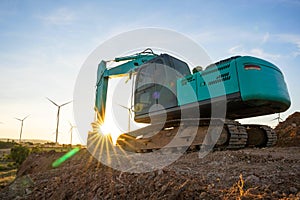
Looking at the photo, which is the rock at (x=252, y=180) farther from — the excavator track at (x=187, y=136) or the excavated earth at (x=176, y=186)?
the excavator track at (x=187, y=136)

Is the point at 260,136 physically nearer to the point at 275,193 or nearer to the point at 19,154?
the point at 275,193

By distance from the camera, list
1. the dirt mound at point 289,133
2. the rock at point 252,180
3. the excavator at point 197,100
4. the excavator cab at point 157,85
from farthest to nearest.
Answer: the dirt mound at point 289,133
the excavator cab at point 157,85
the excavator at point 197,100
the rock at point 252,180

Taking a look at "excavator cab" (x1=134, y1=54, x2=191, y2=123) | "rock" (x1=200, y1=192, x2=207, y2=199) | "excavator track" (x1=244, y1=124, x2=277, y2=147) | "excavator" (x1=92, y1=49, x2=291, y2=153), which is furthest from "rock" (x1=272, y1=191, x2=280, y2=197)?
"excavator track" (x1=244, y1=124, x2=277, y2=147)

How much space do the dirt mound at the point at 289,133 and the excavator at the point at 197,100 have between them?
234 cm

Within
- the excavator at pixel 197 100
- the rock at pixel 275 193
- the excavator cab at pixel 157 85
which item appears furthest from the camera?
the excavator cab at pixel 157 85

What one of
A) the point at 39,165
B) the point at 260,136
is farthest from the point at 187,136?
the point at 39,165

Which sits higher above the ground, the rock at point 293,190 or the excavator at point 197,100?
the excavator at point 197,100

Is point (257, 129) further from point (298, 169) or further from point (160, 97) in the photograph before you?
point (298, 169)

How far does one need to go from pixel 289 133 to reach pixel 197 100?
6230 mm

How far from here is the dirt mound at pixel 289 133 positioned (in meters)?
10.0

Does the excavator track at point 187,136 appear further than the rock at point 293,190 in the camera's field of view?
Yes

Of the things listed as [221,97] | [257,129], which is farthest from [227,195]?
[257,129]

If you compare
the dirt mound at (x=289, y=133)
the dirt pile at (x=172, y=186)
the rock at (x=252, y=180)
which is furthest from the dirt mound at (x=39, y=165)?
the dirt mound at (x=289, y=133)

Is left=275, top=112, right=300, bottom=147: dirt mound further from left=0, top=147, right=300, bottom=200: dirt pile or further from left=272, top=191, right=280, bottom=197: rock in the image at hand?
left=272, top=191, right=280, bottom=197: rock
